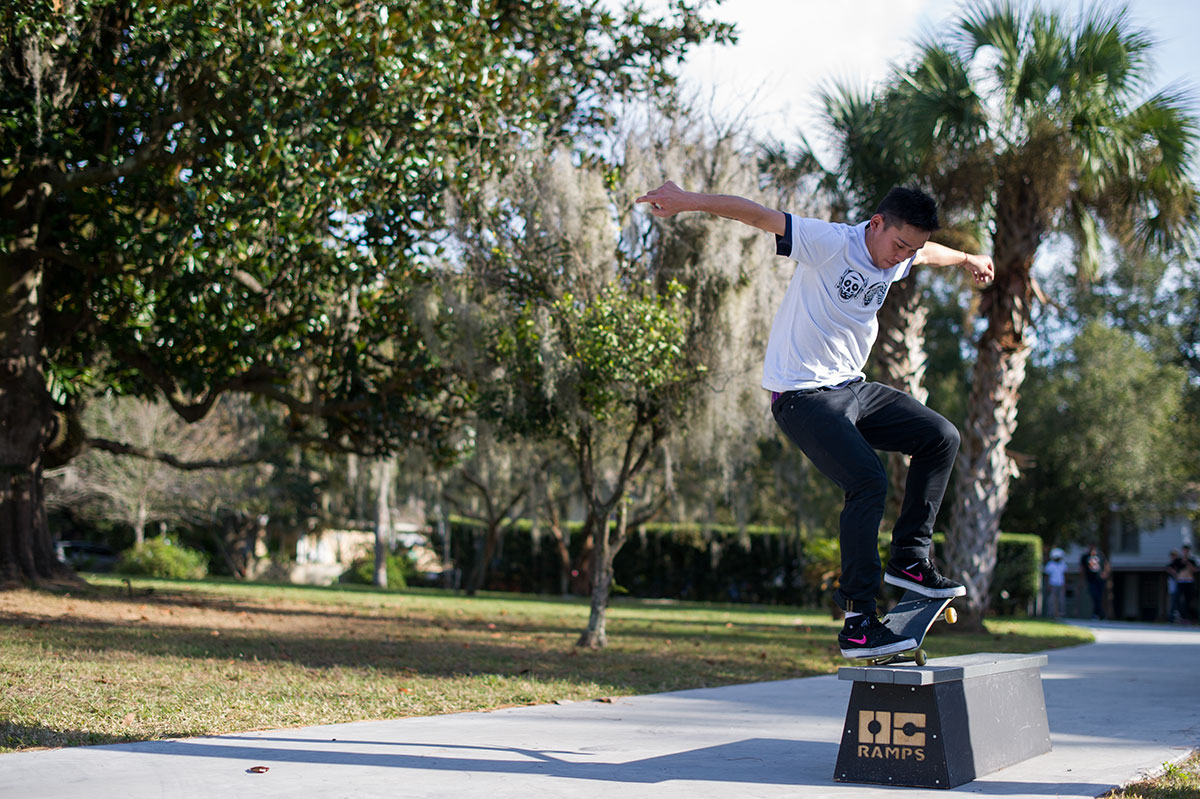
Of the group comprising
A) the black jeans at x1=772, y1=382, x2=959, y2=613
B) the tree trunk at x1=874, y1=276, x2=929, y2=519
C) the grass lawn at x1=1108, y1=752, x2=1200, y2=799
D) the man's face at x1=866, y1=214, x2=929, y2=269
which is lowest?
the grass lawn at x1=1108, y1=752, x2=1200, y2=799

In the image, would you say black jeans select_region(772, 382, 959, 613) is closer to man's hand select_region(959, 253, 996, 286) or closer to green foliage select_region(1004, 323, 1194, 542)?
man's hand select_region(959, 253, 996, 286)

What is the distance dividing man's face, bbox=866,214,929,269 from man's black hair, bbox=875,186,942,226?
0.06ft

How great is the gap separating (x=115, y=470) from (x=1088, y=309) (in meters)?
30.5

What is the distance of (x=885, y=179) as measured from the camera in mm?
13992

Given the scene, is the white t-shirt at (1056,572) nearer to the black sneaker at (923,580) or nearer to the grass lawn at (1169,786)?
the grass lawn at (1169,786)

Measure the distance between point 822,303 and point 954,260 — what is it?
1.03 m

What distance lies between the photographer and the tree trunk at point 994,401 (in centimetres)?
1387

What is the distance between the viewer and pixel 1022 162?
43.7 feet

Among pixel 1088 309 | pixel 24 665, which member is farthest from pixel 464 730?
pixel 1088 309

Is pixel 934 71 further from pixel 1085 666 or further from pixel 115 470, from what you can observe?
pixel 115 470

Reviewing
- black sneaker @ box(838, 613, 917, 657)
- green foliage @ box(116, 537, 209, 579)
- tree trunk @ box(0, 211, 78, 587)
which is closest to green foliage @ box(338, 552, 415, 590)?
green foliage @ box(116, 537, 209, 579)

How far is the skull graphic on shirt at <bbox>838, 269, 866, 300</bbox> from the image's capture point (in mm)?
4410

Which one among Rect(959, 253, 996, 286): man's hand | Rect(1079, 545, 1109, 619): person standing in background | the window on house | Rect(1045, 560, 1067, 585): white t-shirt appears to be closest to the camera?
Rect(959, 253, 996, 286): man's hand

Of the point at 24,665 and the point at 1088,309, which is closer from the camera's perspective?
the point at 24,665
